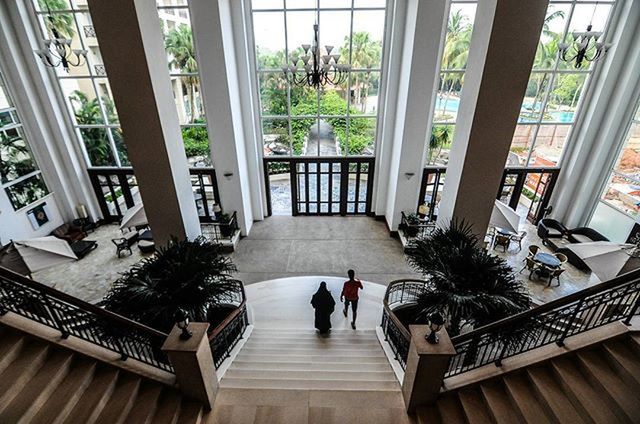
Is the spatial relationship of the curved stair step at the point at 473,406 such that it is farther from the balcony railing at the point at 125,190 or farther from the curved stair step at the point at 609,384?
→ the balcony railing at the point at 125,190

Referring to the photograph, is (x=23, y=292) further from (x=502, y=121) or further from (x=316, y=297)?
(x=502, y=121)

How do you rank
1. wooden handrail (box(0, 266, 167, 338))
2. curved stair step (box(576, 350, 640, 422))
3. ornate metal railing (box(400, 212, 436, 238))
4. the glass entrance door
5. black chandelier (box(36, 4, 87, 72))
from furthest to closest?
the glass entrance door < ornate metal railing (box(400, 212, 436, 238)) < black chandelier (box(36, 4, 87, 72)) < wooden handrail (box(0, 266, 167, 338)) < curved stair step (box(576, 350, 640, 422))

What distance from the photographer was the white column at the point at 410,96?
768 cm

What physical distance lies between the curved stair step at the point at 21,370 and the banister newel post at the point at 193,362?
1.28 metres

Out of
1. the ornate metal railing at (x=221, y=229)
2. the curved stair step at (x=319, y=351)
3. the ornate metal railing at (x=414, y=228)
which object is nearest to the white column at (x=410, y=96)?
the ornate metal railing at (x=414, y=228)

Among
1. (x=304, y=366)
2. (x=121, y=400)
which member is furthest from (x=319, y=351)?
(x=121, y=400)

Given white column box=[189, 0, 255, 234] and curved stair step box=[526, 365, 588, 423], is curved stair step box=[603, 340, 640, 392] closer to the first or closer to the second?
curved stair step box=[526, 365, 588, 423]

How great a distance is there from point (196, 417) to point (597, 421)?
3.84 m

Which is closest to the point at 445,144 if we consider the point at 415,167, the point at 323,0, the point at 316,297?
the point at 415,167

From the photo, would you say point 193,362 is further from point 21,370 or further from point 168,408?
point 21,370

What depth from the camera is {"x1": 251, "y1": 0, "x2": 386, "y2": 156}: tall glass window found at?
8.73 m

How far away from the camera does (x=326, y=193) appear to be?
1118cm

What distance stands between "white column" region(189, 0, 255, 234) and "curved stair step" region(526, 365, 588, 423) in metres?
7.97

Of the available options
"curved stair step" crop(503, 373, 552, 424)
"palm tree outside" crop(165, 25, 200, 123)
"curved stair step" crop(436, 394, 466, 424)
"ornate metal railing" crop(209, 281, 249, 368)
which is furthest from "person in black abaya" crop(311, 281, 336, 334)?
"palm tree outside" crop(165, 25, 200, 123)
